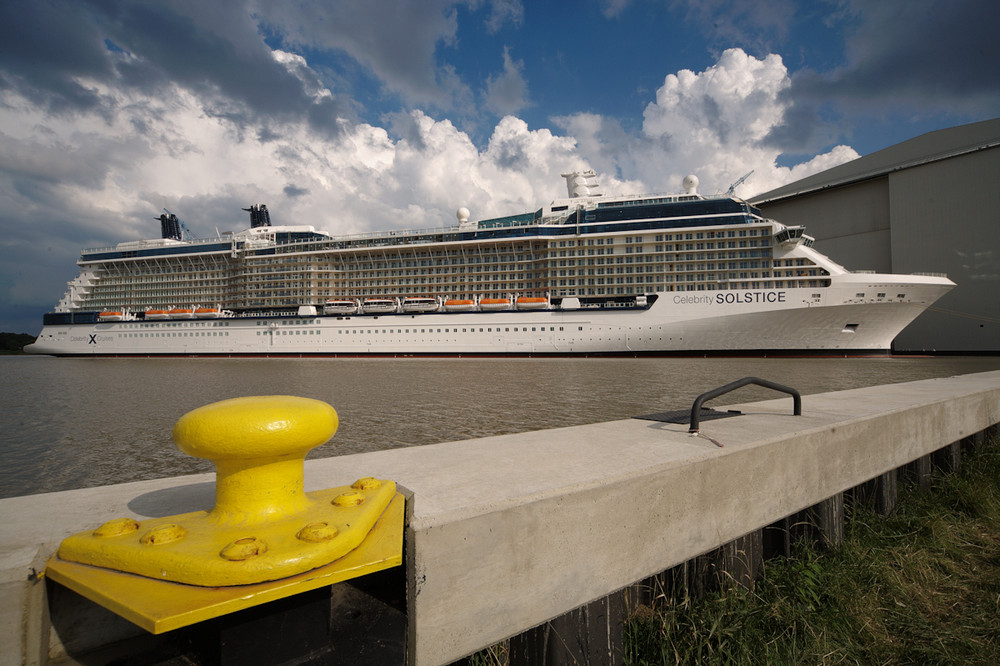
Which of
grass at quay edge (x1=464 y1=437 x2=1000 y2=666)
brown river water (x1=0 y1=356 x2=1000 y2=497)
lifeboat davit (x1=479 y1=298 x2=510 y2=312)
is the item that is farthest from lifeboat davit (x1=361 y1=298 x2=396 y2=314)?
grass at quay edge (x1=464 y1=437 x2=1000 y2=666)

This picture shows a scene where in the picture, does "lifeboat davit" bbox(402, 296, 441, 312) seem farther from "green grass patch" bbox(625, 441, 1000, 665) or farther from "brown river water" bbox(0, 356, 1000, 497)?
"green grass patch" bbox(625, 441, 1000, 665)

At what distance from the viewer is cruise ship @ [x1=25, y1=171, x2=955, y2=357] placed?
2692cm

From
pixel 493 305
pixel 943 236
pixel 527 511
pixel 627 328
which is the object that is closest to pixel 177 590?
pixel 527 511

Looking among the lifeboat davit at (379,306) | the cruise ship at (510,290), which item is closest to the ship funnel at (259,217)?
the cruise ship at (510,290)

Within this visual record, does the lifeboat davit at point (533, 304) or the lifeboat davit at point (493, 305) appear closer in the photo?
the lifeboat davit at point (533, 304)

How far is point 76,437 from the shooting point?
680 centimetres

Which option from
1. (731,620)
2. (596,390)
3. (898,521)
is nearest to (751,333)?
(596,390)

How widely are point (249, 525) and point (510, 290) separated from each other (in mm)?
36605

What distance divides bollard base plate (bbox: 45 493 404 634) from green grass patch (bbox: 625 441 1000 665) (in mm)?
1616

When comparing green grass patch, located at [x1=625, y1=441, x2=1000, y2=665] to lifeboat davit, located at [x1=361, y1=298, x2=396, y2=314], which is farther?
lifeboat davit, located at [x1=361, y1=298, x2=396, y2=314]

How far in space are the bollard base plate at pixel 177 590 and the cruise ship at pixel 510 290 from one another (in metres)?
29.2

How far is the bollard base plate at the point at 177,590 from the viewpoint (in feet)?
2.91

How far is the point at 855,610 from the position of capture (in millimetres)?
2396

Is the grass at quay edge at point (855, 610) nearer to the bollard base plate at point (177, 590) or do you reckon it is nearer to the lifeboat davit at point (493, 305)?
the bollard base plate at point (177, 590)
